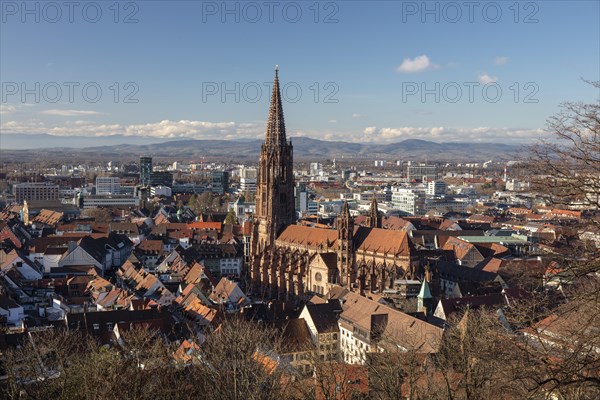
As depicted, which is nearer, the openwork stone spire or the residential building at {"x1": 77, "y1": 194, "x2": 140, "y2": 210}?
the openwork stone spire

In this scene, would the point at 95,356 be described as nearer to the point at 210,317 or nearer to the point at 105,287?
the point at 210,317

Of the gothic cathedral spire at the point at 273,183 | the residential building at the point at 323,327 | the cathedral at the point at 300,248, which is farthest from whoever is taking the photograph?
the gothic cathedral spire at the point at 273,183

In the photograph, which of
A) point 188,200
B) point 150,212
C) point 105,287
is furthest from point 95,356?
point 188,200

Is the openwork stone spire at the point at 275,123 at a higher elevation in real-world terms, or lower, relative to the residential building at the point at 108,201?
higher

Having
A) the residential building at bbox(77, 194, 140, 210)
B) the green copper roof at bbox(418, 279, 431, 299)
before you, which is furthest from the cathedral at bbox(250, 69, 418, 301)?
the residential building at bbox(77, 194, 140, 210)

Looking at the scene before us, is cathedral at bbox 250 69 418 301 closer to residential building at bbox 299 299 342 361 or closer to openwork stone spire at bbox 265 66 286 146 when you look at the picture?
openwork stone spire at bbox 265 66 286 146

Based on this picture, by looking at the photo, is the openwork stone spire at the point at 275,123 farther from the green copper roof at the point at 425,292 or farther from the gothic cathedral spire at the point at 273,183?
the green copper roof at the point at 425,292

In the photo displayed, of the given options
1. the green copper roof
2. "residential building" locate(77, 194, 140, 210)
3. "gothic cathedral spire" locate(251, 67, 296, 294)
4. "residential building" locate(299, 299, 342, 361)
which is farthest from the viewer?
"residential building" locate(77, 194, 140, 210)

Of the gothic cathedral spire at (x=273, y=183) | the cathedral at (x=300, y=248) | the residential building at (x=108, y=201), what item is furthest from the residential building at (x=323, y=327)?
the residential building at (x=108, y=201)
